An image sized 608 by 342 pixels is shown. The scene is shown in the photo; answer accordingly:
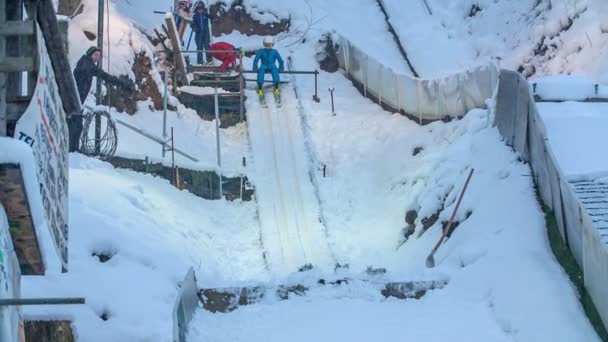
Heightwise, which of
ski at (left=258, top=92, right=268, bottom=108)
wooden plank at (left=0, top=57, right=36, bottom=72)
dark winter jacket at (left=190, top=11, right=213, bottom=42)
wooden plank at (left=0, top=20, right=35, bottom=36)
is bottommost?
ski at (left=258, top=92, right=268, bottom=108)

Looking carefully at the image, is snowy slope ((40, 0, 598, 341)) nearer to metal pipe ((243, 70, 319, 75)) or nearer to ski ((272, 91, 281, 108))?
ski ((272, 91, 281, 108))

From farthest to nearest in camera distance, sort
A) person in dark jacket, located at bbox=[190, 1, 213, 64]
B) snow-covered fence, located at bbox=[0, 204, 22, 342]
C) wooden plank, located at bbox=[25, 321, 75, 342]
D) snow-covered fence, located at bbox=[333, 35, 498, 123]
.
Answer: person in dark jacket, located at bbox=[190, 1, 213, 64] → snow-covered fence, located at bbox=[333, 35, 498, 123] → wooden plank, located at bbox=[25, 321, 75, 342] → snow-covered fence, located at bbox=[0, 204, 22, 342]

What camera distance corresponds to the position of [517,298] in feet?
33.4

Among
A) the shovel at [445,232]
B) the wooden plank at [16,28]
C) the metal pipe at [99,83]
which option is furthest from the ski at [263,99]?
the wooden plank at [16,28]

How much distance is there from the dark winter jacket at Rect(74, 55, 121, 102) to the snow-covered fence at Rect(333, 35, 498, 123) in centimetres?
569

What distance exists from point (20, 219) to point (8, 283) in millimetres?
550

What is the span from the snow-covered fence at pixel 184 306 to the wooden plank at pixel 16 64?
2716 mm

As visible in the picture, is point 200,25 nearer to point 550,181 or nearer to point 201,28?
point 201,28

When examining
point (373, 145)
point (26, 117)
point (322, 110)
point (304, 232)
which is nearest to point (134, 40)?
point (322, 110)

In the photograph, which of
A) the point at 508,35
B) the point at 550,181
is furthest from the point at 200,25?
the point at 550,181

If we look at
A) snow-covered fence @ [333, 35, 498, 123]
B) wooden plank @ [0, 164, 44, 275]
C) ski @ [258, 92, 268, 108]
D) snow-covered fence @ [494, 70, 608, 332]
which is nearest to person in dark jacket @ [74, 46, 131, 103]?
snow-covered fence @ [494, 70, 608, 332]

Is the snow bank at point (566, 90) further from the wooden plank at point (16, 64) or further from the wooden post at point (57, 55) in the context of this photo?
the wooden plank at point (16, 64)

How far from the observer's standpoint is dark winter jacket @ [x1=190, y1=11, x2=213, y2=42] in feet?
73.8

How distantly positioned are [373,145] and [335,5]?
9111mm
